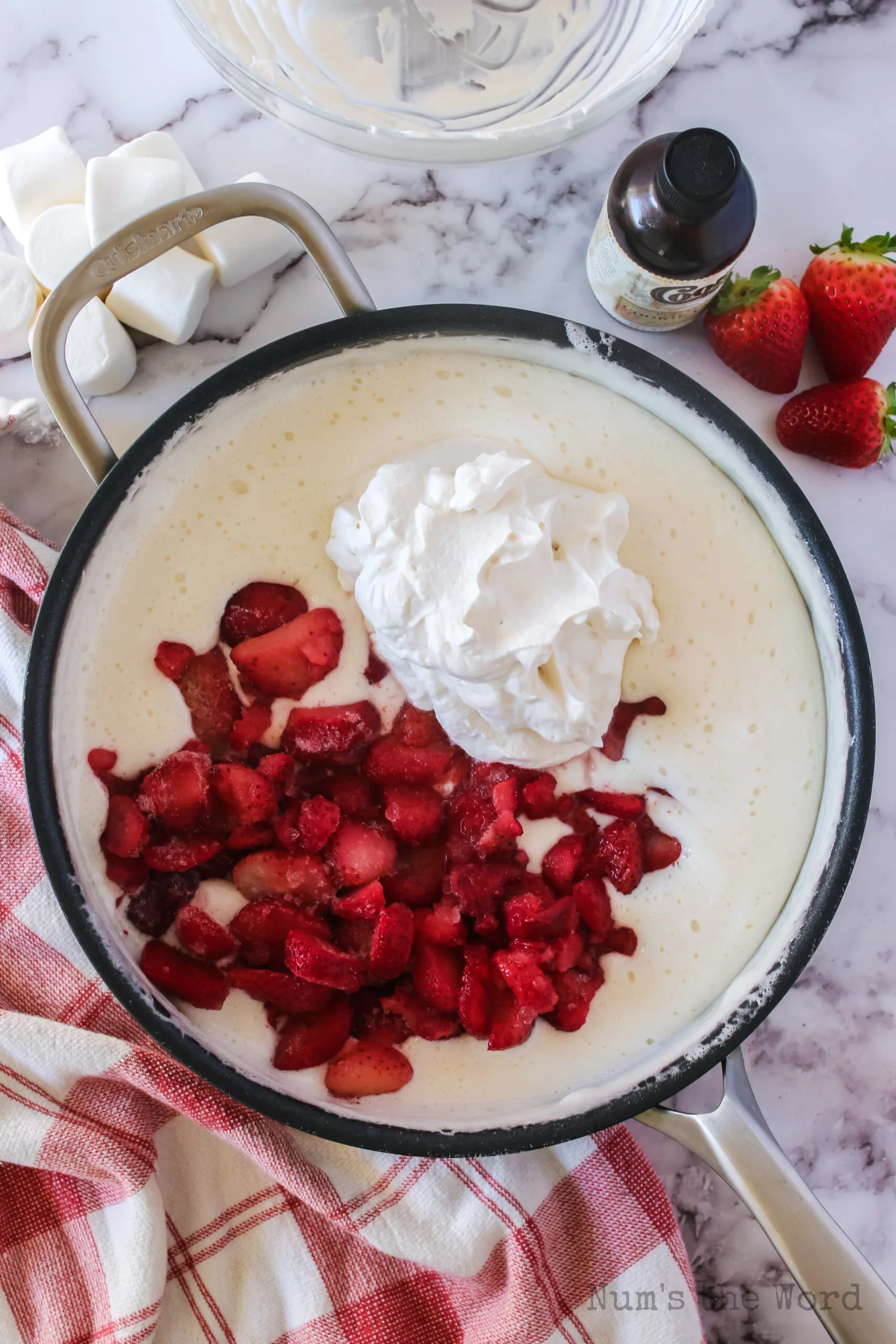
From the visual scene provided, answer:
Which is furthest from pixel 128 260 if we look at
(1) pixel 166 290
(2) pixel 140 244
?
(1) pixel 166 290

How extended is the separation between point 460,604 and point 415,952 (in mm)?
384

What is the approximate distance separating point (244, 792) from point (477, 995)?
32cm

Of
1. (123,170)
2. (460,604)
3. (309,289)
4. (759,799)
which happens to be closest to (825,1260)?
(759,799)

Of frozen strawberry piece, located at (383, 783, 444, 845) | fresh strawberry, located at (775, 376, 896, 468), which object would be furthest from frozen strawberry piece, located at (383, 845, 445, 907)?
fresh strawberry, located at (775, 376, 896, 468)

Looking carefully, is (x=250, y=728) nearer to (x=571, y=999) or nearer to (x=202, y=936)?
(x=202, y=936)

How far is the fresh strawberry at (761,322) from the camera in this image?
1.15 m

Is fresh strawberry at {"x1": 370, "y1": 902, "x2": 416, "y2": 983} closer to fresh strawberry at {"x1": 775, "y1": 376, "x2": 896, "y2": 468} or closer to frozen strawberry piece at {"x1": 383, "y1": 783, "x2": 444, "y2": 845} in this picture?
frozen strawberry piece at {"x1": 383, "y1": 783, "x2": 444, "y2": 845}

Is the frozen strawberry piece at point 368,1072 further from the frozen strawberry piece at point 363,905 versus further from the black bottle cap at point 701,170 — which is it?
the black bottle cap at point 701,170

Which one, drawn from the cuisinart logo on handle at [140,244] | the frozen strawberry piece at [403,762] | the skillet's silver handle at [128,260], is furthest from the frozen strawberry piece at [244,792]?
the cuisinart logo on handle at [140,244]

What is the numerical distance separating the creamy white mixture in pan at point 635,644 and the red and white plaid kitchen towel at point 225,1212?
14cm

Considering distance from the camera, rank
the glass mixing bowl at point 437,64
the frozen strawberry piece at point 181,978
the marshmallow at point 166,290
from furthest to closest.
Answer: the marshmallow at point 166,290
the frozen strawberry piece at point 181,978
the glass mixing bowl at point 437,64

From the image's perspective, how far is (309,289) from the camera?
4.00 feet

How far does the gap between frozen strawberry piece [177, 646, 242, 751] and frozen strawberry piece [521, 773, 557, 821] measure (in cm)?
32

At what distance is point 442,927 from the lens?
109cm
